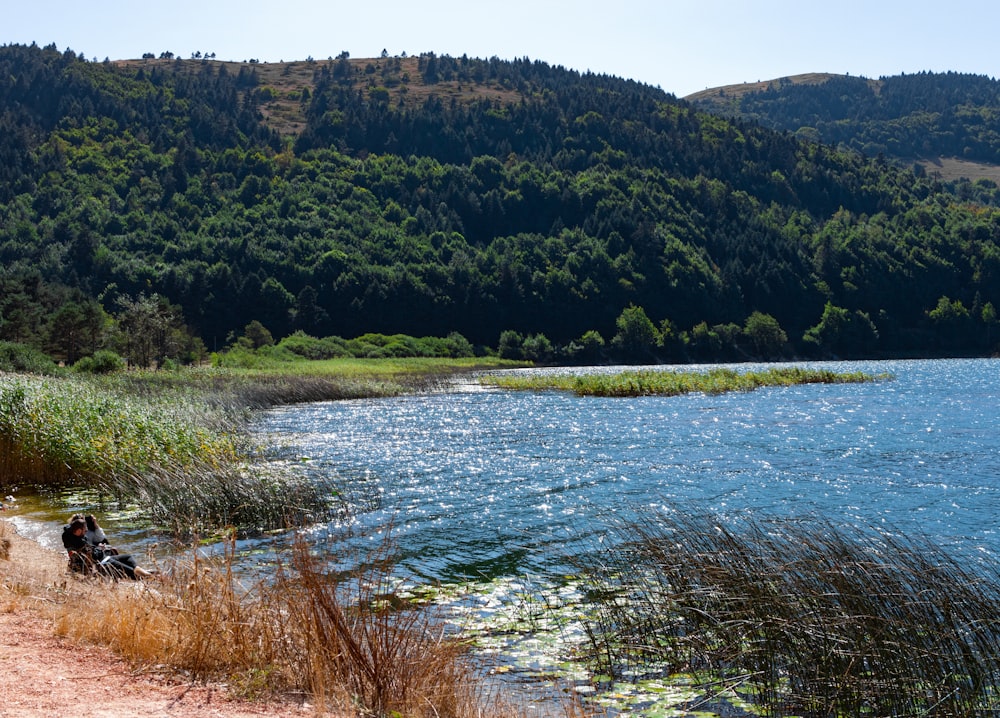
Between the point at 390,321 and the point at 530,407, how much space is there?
9306 centimetres

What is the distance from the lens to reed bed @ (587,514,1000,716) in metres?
9.64

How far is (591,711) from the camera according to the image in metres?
9.94

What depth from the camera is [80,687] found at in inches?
347

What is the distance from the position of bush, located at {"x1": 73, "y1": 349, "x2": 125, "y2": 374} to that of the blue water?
15948 mm

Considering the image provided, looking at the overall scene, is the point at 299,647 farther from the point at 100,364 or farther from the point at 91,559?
the point at 100,364

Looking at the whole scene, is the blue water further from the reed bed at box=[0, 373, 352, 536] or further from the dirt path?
the dirt path

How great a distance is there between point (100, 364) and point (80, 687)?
189 feet

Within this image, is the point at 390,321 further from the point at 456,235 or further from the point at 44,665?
the point at 44,665

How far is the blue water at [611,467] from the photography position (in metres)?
20.0

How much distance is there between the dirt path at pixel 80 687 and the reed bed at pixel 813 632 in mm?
4818

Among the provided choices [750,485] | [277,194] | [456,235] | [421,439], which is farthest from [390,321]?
[750,485]

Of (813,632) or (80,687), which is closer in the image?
(80,687)

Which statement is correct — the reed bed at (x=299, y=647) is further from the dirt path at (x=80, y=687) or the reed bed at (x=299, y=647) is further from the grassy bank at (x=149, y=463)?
the grassy bank at (x=149, y=463)

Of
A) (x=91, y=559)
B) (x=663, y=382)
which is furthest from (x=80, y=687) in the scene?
(x=663, y=382)
